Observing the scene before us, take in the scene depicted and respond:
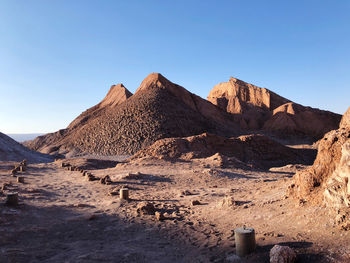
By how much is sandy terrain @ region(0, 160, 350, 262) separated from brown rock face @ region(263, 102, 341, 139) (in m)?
45.4

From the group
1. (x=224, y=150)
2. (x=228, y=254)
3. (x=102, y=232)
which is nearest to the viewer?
(x=228, y=254)

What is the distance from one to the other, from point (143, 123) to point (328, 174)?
36548mm

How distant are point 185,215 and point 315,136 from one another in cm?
5006

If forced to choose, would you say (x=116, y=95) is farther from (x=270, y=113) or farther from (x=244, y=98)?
(x=270, y=113)

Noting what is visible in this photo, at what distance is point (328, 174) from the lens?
5254mm

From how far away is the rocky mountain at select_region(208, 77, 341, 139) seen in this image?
49.8m

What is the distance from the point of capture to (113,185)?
35.2ft

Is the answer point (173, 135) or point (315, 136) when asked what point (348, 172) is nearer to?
point (173, 135)

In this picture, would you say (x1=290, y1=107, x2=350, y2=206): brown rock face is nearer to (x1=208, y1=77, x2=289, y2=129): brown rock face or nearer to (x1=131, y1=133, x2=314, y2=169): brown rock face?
(x1=131, y1=133, x2=314, y2=169): brown rock face

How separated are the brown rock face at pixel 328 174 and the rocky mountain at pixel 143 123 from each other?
3160 cm

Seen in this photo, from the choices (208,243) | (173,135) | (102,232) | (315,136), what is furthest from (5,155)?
(315,136)

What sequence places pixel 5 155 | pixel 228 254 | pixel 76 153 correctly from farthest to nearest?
1. pixel 76 153
2. pixel 5 155
3. pixel 228 254

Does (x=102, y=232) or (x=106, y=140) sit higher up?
(x=106, y=140)

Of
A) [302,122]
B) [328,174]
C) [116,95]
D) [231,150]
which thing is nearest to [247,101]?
[302,122]
